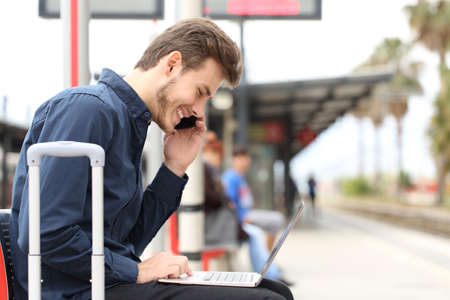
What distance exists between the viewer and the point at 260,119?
829 inches

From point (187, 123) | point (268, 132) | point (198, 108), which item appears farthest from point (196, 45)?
point (268, 132)

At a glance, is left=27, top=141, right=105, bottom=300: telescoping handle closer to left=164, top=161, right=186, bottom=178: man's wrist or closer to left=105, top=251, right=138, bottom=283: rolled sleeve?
left=105, top=251, right=138, bottom=283: rolled sleeve

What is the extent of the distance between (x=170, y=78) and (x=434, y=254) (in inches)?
382

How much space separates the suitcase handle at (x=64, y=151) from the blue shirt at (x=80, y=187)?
0.09 metres

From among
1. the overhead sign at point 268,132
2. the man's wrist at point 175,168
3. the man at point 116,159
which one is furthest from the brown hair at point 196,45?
the overhead sign at point 268,132

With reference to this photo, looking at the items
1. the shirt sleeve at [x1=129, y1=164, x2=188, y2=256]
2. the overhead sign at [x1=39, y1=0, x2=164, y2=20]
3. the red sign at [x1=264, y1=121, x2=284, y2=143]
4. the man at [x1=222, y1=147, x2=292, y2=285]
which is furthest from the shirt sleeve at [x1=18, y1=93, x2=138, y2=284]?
the red sign at [x1=264, y1=121, x2=284, y2=143]

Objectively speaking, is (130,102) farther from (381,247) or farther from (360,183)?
(360,183)

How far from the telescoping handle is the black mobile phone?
707 millimetres

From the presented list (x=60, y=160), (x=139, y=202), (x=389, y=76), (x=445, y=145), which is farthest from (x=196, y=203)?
(x=445, y=145)

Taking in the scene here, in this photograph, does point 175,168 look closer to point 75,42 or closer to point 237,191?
point 75,42

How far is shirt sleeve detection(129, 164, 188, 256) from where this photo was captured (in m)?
2.13

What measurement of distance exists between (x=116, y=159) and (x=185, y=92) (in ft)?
1.02

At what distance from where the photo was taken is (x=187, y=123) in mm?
2164

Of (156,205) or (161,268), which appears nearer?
(161,268)
